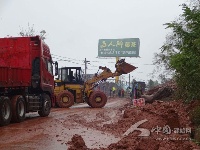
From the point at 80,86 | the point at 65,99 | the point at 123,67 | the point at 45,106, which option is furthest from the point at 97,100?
the point at 45,106

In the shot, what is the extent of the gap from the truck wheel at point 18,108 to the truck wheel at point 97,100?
35.5 ft

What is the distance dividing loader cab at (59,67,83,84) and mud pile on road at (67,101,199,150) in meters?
10.9

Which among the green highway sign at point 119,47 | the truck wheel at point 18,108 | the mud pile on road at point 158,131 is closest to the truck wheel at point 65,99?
the truck wheel at point 18,108

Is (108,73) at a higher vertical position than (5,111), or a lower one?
higher

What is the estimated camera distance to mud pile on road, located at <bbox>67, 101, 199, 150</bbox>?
7090 millimetres

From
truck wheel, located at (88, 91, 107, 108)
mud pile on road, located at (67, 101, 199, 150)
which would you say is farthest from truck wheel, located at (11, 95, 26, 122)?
truck wheel, located at (88, 91, 107, 108)

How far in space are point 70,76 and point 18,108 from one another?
1160cm

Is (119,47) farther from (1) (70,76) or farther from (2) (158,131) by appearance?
(2) (158,131)

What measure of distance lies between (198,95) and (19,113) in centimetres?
698

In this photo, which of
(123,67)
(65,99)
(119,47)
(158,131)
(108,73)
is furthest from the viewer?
(119,47)

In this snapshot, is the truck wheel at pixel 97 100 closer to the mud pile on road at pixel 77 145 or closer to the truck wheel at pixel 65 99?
the truck wheel at pixel 65 99

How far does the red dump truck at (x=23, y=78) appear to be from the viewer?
12352 mm

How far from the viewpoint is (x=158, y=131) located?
9617 mm

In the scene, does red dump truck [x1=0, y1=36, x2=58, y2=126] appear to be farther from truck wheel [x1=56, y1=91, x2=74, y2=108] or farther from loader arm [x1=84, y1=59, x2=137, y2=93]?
loader arm [x1=84, y1=59, x2=137, y2=93]
